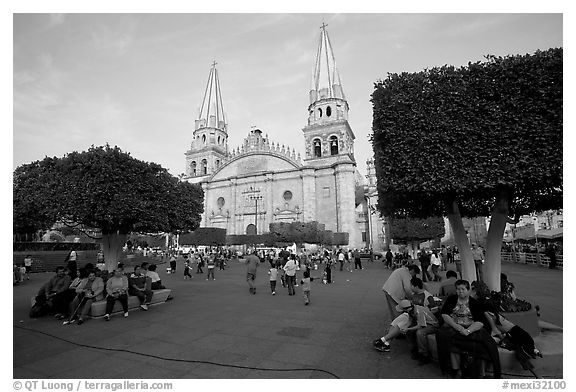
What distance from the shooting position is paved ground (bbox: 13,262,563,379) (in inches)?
181

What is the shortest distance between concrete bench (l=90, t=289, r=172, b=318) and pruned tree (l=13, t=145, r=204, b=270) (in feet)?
14.0

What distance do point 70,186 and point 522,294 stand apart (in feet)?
55.0

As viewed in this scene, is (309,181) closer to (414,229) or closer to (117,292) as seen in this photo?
(414,229)

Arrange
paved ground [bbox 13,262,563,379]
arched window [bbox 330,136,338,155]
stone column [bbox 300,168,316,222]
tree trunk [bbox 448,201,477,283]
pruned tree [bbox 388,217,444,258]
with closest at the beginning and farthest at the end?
paved ground [bbox 13,262,563,379]
tree trunk [bbox 448,201,477,283]
pruned tree [bbox 388,217,444,258]
stone column [bbox 300,168,316,222]
arched window [bbox 330,136,338,155]

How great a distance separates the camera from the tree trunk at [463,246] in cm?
758

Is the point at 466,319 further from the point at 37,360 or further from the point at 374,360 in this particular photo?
the point at 37,360

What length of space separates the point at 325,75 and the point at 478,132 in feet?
155

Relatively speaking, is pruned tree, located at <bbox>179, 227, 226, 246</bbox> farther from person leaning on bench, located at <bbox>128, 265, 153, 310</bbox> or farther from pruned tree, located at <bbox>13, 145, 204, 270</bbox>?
person leaning on bench, located at <bbox>128, 265, 153, 310</bbox>

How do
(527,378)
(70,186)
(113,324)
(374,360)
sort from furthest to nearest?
(70,186)
(113,324)
(374,360)
(527,378)

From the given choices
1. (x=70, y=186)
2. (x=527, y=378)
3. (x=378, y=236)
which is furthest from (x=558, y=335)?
(x=378, y=236)

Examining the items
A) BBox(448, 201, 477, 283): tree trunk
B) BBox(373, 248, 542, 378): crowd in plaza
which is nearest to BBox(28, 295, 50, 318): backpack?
BBox(373, 248, 542, 378): crowd in plaza

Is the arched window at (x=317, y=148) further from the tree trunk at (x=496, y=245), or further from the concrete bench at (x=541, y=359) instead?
the concrete bench at (x=541, y=359)

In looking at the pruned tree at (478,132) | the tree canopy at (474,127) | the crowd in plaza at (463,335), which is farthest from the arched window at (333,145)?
the crowd in plaza at (463,335)

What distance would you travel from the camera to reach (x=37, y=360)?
5.10 meters
